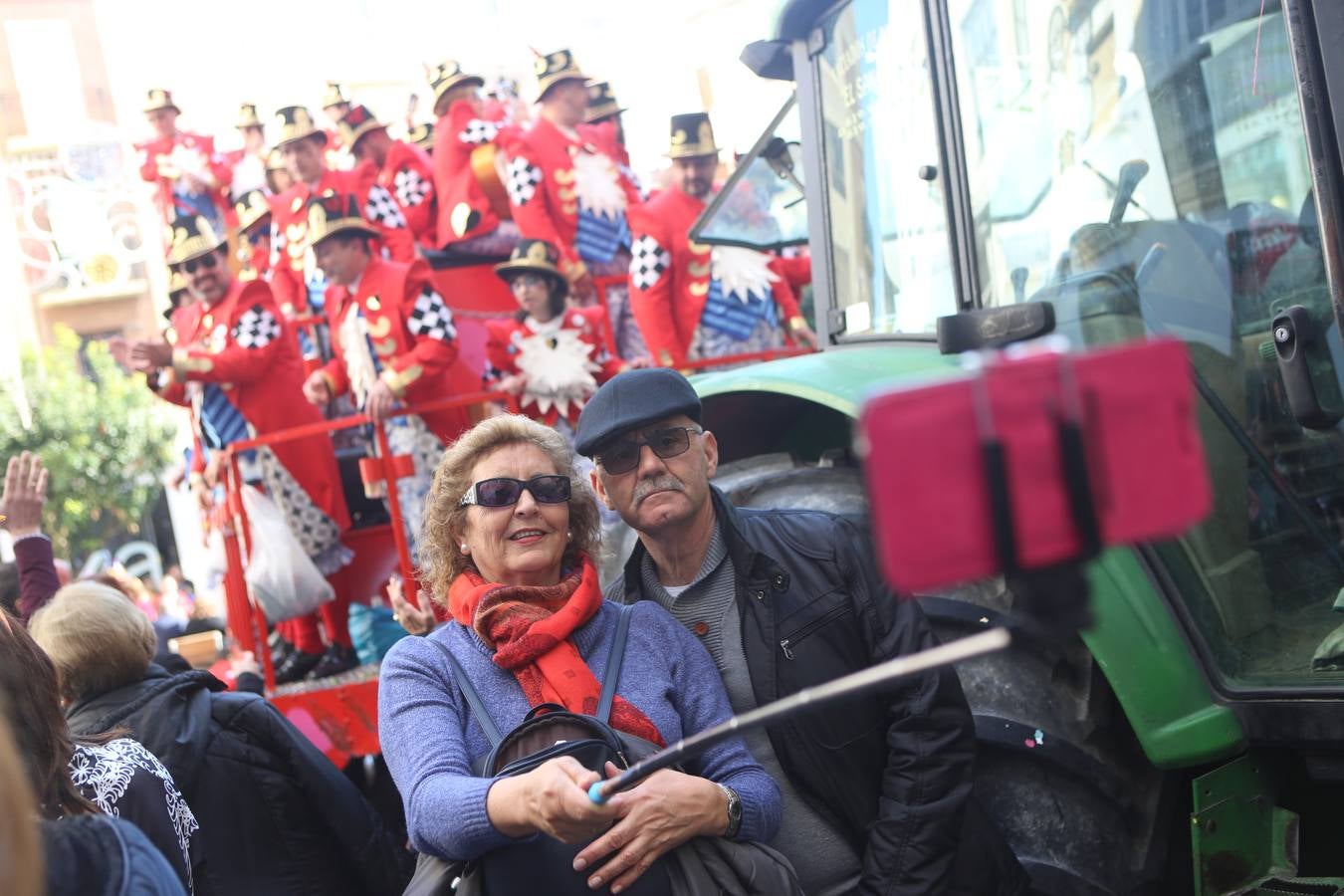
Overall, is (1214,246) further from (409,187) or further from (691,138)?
(409,187)

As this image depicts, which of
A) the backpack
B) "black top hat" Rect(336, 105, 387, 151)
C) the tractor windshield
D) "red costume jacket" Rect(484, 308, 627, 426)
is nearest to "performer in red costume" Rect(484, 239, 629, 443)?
"red costume jacket" Rect(484, 308, 627, 426)

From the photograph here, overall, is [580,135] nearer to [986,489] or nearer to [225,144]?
[986,489]

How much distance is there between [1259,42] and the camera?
2271mm

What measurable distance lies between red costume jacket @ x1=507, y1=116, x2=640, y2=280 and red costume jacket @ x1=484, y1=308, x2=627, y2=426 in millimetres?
1111

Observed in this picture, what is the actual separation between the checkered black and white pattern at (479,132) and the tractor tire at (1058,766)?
6174 millimetres

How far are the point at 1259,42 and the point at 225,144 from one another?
2512 centimetres

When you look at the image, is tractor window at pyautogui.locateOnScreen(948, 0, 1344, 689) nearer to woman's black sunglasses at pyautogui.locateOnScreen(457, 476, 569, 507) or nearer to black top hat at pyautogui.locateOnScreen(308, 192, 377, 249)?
woman's black sunglasses at pyautogui.locateOnScreen(457, 476, 569, 507)

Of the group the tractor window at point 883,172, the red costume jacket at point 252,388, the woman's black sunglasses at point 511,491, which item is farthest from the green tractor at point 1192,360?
the red costume jacket at point 252,388

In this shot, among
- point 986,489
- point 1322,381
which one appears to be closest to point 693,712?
point 1322,381

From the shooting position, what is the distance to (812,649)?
2.50 metres

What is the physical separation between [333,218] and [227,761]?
3171mm

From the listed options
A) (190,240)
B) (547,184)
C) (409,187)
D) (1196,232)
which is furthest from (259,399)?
(1196,232)

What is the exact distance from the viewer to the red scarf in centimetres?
234

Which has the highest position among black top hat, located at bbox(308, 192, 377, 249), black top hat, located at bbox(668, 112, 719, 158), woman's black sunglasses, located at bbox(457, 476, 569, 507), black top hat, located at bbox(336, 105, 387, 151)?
black top hat, located at bbox(336, 105, 387, 151)
